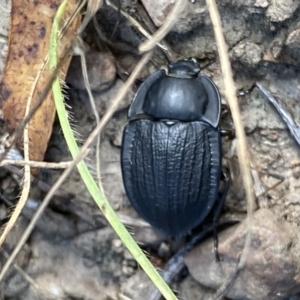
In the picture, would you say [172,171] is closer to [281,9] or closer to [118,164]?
[118,164]

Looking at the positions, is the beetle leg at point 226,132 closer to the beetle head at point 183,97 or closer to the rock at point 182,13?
the beetle head at point 183,97

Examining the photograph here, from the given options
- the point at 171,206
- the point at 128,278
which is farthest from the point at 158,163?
the point at 128,278

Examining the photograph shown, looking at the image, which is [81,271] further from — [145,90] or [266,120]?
[266,120]

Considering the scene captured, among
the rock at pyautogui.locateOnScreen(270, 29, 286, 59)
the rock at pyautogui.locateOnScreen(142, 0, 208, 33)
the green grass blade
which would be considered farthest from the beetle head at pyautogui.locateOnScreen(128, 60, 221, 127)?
the green grass blade

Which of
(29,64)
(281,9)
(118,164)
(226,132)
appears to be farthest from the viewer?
(118,164)

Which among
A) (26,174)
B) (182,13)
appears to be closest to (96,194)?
(26,174)

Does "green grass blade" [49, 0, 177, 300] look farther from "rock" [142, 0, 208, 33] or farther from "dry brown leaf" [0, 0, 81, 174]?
"rock" [142, 0, 208, 33]
